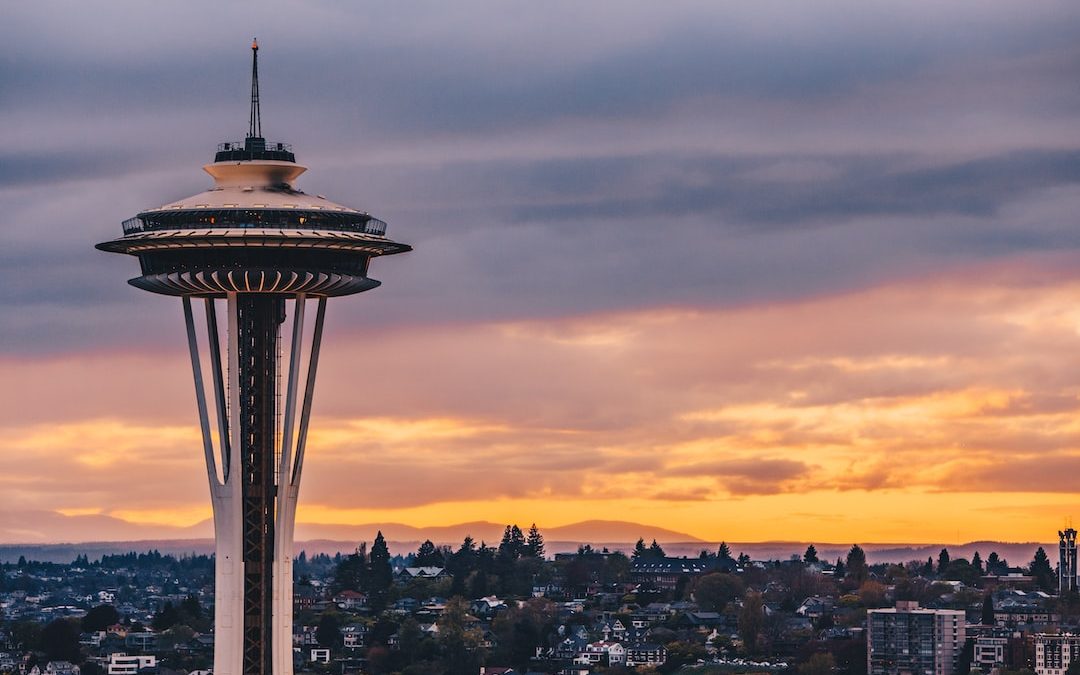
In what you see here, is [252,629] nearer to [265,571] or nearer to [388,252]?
[265,571]

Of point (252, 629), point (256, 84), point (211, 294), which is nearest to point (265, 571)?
point (252, 629)

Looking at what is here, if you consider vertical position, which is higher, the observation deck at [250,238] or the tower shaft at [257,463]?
the observation deck at [250,238]

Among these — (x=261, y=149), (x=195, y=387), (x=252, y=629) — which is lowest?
(x=252, y=629)

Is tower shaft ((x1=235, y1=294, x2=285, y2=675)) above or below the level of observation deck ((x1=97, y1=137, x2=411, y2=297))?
below

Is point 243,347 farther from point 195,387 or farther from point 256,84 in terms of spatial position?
point 256,84

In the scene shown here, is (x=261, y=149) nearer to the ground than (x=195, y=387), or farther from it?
farther from it

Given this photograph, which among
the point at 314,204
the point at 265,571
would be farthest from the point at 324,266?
the point at 265,571

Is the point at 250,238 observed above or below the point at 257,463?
above
